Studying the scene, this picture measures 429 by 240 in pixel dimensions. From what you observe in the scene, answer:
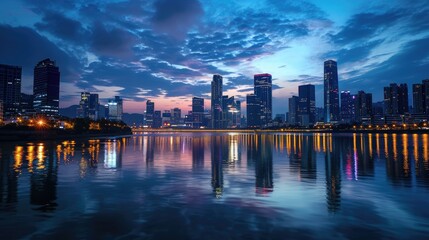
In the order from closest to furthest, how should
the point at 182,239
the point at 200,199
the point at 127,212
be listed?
the point at 182,239 → the point at 127,212 → the point at 200,199

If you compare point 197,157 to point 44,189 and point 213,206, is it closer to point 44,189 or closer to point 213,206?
point 44,189

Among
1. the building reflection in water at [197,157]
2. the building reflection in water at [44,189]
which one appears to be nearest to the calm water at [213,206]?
the building reflection in water at [44,189]

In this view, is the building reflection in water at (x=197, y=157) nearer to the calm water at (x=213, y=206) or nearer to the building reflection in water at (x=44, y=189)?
the calm water at (x=213, y=206)

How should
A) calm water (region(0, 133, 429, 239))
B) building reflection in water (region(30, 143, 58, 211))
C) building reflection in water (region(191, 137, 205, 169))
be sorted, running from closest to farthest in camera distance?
1. calm water (region(0, 133, 429, 239))
2. building reflection in water (region(30, 143, 58, 211))
3. building reflection in water (region(191, 137, 205, 169))

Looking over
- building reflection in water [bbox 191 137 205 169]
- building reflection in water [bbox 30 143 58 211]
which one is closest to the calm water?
building reflection in water [bbox 30 143 58 211]

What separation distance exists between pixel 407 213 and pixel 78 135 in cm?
13546

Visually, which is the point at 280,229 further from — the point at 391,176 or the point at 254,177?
the point at 391,176

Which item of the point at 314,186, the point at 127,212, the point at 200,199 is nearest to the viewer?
the point at 127,212

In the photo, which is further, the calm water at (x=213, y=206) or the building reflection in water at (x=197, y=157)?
the building reflection in water at (x=197, y=157)

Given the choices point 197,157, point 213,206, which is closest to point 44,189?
point 213,206

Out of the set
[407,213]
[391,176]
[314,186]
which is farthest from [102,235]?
[391,176]

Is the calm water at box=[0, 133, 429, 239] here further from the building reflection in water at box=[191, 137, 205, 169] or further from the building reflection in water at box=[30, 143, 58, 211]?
the building reflection in water at box=[191, 137, 205, 169]

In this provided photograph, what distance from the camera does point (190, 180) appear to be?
24.1 metres

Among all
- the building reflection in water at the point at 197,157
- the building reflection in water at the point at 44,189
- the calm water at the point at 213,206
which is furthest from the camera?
the building reflection in water at the point at 197,157
